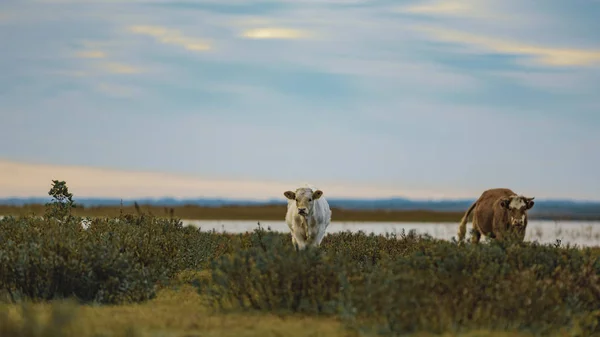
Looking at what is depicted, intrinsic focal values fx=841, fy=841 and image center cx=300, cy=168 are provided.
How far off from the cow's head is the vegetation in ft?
14.4

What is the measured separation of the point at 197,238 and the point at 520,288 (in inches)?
448

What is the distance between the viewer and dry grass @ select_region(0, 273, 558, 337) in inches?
424

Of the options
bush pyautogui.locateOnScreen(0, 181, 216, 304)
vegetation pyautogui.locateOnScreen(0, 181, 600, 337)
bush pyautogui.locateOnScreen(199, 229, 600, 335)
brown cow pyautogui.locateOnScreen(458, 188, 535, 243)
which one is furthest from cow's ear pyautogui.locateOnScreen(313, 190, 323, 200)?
bush pyautogui.locateOnScreen(199, 229, 600, 335)

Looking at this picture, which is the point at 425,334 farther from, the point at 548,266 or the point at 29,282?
the point at 29,282

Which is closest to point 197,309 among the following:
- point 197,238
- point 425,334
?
point 425,334

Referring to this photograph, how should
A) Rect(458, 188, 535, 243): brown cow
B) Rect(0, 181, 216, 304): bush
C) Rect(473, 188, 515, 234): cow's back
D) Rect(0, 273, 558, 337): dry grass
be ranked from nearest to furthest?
Rect(0, 273, 558, 337): dry grass
Rect(0, 181, 216, 304): bush
Rect(458, 188, 535, 243): brown cow
Rect(473, 188, 515, 234): cow's back

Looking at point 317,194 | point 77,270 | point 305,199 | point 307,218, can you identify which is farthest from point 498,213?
point 77,270

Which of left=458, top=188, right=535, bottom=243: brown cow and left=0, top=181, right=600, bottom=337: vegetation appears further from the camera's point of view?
left=458, top=188, right=535, bottom=243: brown cow

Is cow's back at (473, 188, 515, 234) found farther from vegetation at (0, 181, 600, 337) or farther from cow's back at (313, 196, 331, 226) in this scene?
vegetation at (0, 181, 600, 337)

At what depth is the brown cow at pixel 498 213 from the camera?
62.7 feet

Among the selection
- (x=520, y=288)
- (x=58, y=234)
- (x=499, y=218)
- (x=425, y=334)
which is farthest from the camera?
(x=499, y=218)

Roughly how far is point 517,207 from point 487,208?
93.9 inches

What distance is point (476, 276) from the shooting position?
12.5 metres

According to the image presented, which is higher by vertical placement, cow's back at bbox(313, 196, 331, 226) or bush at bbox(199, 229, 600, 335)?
cow's back at bbox(313, 196, 331, 226)
